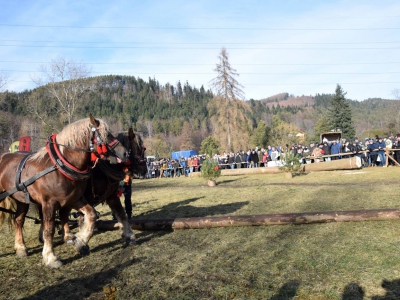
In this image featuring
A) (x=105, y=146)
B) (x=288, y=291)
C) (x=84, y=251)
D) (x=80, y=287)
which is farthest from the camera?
(x=84, y=251)

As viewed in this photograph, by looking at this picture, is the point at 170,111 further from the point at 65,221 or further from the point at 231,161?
the point at 65,221

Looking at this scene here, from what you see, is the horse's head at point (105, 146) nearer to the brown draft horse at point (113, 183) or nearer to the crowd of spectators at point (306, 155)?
the brown draft horse at point (113, 183)

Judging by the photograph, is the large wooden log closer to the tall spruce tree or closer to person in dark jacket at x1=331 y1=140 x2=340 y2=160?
person in dark jacket at x1=331 y1=140 x2=340 y2=160

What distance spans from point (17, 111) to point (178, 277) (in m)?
67.2

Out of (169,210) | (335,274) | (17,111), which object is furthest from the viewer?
(17,111)

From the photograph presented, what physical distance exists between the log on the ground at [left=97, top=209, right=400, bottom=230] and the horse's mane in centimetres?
232

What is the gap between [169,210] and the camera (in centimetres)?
1016

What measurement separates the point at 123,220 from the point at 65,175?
1.76 meters

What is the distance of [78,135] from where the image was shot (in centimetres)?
552

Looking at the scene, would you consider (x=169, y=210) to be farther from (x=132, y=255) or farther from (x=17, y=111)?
(x=17, y=111)

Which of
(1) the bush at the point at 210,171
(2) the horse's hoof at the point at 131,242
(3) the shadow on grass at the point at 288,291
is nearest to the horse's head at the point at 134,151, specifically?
(2) the horse's hoof at the point at 131,242

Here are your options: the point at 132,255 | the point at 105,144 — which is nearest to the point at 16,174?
the point at 105,144

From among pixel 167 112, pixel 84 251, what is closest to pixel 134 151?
pixel 84 251

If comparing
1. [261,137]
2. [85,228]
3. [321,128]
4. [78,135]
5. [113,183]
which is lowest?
[85,228]
